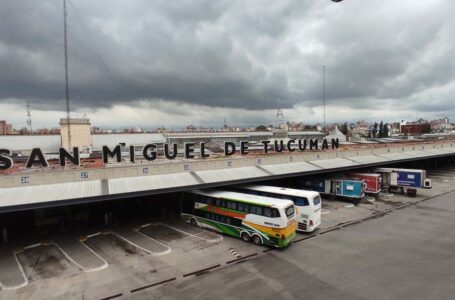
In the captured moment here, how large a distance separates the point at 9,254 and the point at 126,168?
10966 mm

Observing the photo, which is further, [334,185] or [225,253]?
[334,185]

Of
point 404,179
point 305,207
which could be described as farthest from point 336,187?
point 305,207

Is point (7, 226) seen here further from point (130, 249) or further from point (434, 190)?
point (434, 190)

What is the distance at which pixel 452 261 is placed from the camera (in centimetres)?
1958

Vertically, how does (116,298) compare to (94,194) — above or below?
below

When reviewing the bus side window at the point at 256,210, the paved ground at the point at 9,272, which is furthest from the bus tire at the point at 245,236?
the paved ground at the point at 9,272

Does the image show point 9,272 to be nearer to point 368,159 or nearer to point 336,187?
point 336,187

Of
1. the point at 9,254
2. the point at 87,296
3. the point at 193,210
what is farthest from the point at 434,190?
the point at 9,254

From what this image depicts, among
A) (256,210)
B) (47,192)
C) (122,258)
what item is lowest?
(122,258)

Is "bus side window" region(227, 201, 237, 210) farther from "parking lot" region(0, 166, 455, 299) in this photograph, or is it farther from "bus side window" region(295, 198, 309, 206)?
"bus side window" region(295, 198, 309, 206)

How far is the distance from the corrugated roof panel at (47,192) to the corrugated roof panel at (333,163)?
3000 cm

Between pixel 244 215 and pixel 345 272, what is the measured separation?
342 inches

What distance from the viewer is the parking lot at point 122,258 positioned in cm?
1711

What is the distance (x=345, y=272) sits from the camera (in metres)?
18.3
